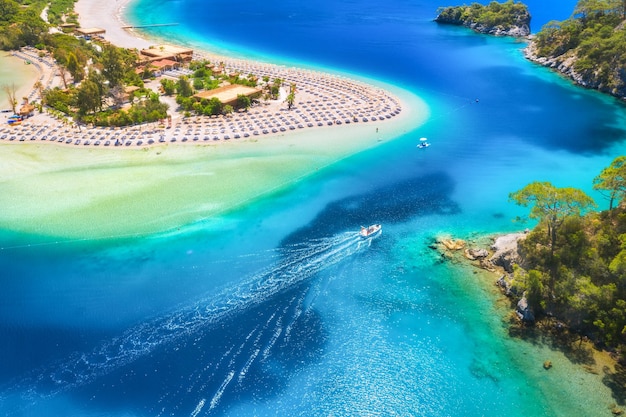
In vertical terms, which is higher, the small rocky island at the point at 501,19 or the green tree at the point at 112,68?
the small rocky island at the point at 501,19

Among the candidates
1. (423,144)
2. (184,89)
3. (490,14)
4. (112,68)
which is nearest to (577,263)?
(423,144)

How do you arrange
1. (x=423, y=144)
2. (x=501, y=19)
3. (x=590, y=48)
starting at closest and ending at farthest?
1. (x=423, y=144)
2. (x=590, y=48)
3. (x=501, y=19)

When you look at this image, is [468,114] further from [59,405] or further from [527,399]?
[59,405]

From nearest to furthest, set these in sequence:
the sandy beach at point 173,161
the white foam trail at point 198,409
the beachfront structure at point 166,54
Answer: the white foam trail at point 198,409, the sandy beach at point 173,161, the beachfront structure at point 166,54

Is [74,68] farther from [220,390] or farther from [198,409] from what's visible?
[198,409]

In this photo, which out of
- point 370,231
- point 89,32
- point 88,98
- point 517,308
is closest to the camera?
point 517,308

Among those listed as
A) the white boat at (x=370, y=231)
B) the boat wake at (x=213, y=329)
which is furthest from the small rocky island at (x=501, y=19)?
the boat wake at (x=213, y=329)

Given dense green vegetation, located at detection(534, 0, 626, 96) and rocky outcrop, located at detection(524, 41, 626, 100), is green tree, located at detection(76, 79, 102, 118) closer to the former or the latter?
rocky outcrop, located at detection(524, 41, 626, 100)

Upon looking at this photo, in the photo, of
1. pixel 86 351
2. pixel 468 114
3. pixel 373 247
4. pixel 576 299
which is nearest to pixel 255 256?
pixel 373 247

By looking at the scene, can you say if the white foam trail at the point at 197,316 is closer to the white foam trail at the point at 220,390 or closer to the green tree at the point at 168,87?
the white foam trail at the point at 220,390
